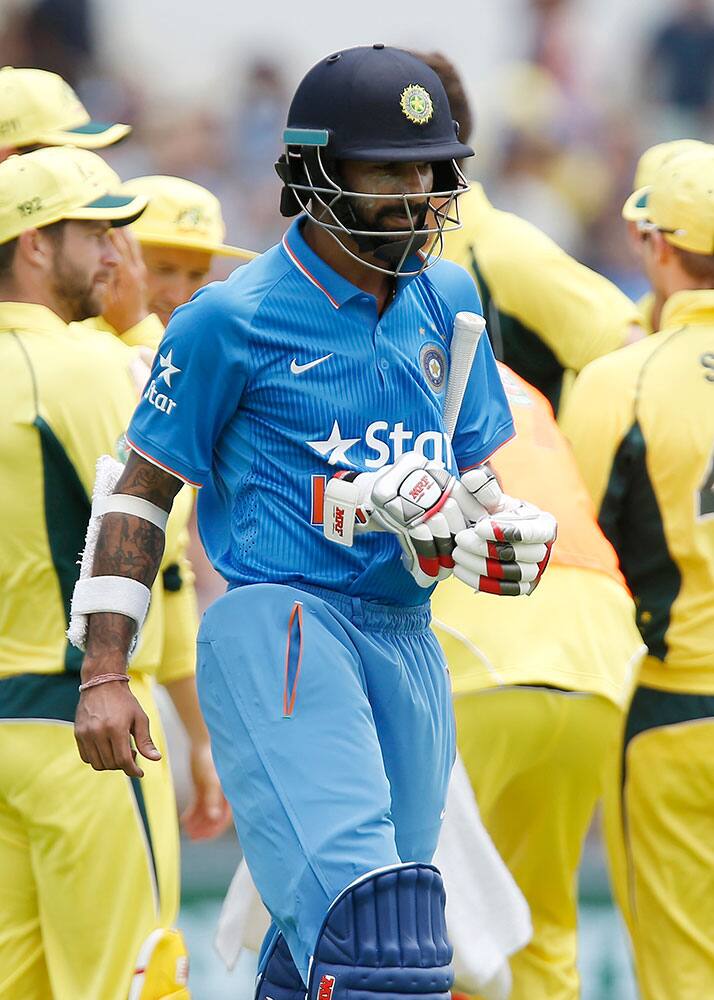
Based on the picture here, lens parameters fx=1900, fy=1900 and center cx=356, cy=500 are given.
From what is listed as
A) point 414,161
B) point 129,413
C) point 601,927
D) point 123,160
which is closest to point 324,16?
point 123,160

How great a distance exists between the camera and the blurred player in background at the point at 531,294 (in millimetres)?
6055

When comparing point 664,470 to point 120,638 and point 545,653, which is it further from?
point 120,638

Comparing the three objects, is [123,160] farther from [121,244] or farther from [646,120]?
[121,244]

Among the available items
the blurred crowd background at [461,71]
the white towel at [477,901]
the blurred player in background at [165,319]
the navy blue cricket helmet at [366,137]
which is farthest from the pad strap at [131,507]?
the blurred crowd background at [461,71]

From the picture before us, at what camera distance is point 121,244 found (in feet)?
16.9

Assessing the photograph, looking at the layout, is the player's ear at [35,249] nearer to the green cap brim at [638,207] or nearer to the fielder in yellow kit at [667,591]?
the fielder in yellow kit at [667,591]

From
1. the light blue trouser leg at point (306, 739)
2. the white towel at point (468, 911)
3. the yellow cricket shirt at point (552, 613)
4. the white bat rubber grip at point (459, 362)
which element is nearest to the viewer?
the light blue trouser leg at point (306, 739)

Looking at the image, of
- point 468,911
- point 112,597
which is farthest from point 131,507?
point 468,911

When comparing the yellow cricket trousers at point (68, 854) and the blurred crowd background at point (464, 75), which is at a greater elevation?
the yellow cricket trousers at point (68, 854)

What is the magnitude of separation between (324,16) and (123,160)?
5.81 feet

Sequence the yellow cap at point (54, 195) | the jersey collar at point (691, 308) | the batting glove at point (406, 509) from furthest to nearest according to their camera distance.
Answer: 1. the jersey collar at point (691, 308)
2. the yellow cap at point (54, 195)
3. the batting glove at point (406, 509)

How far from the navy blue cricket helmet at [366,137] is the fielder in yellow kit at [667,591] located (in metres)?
1.64

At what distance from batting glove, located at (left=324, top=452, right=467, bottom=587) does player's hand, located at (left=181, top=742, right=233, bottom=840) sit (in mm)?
2270

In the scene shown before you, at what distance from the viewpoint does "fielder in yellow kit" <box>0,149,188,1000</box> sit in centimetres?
452
